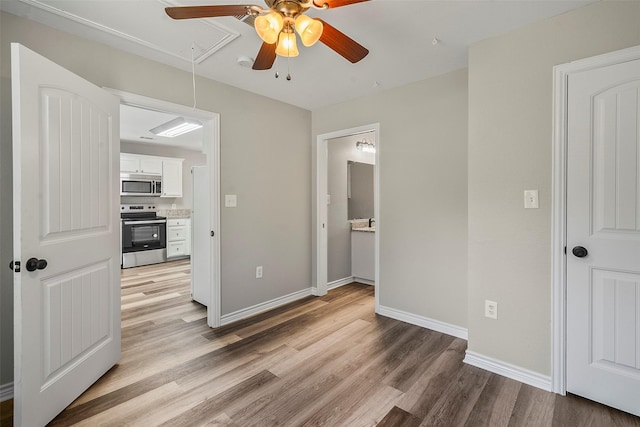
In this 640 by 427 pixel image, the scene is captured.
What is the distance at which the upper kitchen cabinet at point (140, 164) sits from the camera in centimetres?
568

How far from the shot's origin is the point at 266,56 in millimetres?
1708

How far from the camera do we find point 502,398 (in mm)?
1854

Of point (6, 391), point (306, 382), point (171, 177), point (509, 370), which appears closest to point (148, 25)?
point (6, 391)

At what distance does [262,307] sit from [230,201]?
126 centimetres

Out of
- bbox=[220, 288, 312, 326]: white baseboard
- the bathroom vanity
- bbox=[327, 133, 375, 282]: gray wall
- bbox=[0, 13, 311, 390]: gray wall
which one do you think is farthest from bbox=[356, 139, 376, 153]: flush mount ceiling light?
bbox=[220, 288, 312, 326]: white baseboard

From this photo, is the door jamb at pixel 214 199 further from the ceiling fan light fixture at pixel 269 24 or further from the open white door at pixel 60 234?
the ceiling fan light fixture at pixel 269 24

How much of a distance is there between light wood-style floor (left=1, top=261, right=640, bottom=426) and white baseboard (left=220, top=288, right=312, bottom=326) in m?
0.09

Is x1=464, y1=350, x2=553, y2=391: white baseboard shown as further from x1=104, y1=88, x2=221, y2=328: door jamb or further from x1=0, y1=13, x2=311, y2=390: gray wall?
x1=104, y1=88, x2=221, y2=328: door jamb

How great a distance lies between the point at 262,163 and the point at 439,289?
226 centimetres

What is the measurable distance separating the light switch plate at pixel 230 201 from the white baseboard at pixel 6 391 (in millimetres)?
1894

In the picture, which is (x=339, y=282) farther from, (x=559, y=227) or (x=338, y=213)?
(x=559, y=227)

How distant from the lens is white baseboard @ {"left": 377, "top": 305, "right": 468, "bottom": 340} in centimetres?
267

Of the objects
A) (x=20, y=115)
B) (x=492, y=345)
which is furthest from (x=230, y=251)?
(x=492, y=345)

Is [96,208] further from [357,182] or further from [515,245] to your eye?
[357,182]
